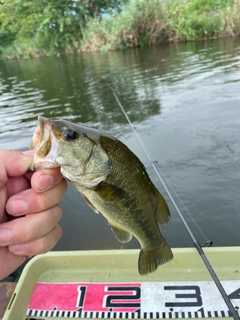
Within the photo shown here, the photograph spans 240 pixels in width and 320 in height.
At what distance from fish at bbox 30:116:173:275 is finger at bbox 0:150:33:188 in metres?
0.07

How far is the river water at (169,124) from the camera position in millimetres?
3895

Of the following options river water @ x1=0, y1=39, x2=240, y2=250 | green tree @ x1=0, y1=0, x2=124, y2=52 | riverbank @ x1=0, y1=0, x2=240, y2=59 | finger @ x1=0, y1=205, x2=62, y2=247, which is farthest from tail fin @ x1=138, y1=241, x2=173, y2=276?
green tree @ x1=0, y1=0, x2=124, y2=52

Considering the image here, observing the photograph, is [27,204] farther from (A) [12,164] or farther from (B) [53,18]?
(B) [53,18]

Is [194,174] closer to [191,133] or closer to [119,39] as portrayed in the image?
[191,133]

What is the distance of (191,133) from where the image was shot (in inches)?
236

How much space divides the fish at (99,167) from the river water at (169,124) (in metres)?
2.31

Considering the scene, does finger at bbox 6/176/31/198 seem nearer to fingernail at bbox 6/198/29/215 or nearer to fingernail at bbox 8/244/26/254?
fingernail at bbox 6/198/29/215

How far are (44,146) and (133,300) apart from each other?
1609 mm

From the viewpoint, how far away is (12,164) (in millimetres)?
1386

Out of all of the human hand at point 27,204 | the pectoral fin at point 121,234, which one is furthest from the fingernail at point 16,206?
the pectoral fin at point 121,234

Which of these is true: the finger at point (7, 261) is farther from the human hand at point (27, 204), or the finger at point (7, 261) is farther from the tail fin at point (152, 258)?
the tail fin at point (152, 258)

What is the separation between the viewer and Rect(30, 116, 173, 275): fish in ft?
4.35

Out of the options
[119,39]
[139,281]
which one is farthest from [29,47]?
[139,281]

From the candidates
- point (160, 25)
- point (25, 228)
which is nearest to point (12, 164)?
point (25, 228)
